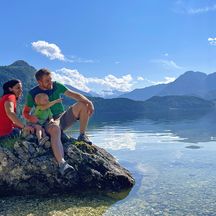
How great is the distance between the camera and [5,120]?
42.4 feet

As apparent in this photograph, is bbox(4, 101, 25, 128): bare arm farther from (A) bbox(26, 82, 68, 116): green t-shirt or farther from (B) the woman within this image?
(A) bbox(26, 82, 68, 116): green t-shirt

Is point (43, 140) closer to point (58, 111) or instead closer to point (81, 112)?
point (58, 111)

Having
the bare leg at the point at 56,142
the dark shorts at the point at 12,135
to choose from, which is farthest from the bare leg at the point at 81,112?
the dark shorts at the point at 12,135

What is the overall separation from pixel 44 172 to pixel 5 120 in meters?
2.54

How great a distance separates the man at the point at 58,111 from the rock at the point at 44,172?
881mm

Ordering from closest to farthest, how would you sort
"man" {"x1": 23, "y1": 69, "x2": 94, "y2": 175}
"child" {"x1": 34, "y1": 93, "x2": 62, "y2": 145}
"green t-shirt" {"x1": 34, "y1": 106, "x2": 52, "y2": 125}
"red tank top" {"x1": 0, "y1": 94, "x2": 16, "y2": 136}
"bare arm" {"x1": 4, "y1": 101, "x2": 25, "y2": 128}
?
"bare arm" {"x1": 4, "y1": 101, "x2": 25, "y2": 128} → "man" {"x1": 23, "y1": 69, "x2": 94, "y2": 175} → "red tank top" {"x1": 0, "y1": 94, "x2": 16, "y2": 136} → "child" {"x1": 34, "y1": 93, "x2": 62, "y2": 145} → "green t-shirt" {"x1": 34, "y1": 106, "x2": 52, "y2": 125}

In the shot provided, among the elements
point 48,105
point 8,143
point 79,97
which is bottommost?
point 8,143

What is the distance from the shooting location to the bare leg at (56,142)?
1214 cm

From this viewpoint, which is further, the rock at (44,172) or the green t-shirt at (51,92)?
the green t-shirt at (51,92)

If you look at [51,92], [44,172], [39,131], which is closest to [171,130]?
[51,92]

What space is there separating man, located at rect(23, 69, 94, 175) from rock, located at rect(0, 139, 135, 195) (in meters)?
0.88

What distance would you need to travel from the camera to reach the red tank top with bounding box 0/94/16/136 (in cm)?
1246

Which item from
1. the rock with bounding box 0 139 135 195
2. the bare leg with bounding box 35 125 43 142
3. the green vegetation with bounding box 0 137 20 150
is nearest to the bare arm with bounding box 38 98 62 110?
the bare leg with bounding box 35 125 43 142

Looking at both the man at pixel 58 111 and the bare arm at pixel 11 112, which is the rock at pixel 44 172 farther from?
the bare arm at pixel 11 112
